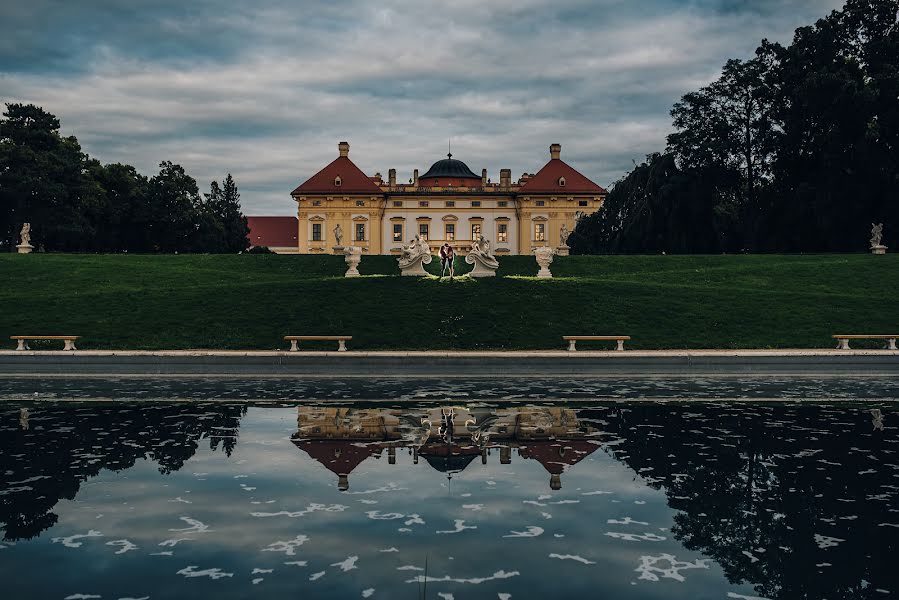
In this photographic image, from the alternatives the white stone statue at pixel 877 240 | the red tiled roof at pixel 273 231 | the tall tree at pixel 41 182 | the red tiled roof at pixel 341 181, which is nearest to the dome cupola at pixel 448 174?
the red tiled roof at pixel 341 181

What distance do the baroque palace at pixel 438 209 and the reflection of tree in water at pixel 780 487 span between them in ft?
244

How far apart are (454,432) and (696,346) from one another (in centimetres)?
1492

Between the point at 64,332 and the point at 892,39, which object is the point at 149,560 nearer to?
the point at 64,332

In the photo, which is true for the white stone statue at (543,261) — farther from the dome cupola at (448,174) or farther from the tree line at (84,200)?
the dome cupola at (448,174)

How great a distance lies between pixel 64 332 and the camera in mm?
25969

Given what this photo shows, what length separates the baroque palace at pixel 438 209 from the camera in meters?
86.7

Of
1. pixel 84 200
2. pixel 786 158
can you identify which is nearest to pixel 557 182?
pixel 786 158

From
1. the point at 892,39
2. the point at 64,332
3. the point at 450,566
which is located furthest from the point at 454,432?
the point at 892,39

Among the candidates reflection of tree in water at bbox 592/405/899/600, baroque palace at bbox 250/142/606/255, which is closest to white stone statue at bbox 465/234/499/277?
reflection of tree in water at bbox 592/405/899/600

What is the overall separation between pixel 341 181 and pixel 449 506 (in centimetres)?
8184

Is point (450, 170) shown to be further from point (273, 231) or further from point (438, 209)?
point (273, 231)

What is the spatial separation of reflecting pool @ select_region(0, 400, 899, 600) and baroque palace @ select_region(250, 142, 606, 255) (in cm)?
7460

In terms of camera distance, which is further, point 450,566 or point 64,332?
point 64,332

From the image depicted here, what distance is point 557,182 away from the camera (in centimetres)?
8894
